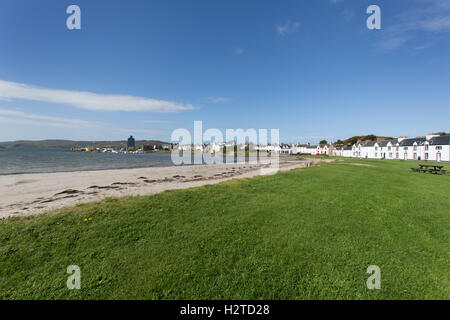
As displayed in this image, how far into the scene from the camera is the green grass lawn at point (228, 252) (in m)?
3.31

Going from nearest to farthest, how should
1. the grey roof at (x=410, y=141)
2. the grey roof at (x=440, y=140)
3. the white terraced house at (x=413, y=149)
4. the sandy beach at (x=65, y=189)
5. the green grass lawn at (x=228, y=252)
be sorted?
1. the green grass lawn at (x=228, y=252)
2. the sandy beach at (x=65, y=189)
3. the grey roof at (x=440, y=140)
4. the white terraced house at (x=413, y=149)
5. the grey roof at (x=410, y=141)

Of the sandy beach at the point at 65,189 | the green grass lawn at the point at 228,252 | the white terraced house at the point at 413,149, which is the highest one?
the white terraced house at the point at 413,149

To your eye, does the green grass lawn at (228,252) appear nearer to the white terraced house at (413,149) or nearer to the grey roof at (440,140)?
the grey roof at (440,140)

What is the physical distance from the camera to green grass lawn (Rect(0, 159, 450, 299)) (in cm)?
331

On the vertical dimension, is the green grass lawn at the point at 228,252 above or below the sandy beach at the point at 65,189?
above

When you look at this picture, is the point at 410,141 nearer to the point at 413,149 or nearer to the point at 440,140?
the point at 413,149

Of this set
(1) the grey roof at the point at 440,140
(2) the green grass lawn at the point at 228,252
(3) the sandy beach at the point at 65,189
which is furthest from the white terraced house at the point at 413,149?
(2) the green grass lawn at the point at 228,252

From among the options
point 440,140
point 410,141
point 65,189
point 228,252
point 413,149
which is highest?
point 410,141

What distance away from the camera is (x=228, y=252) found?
14.4ft

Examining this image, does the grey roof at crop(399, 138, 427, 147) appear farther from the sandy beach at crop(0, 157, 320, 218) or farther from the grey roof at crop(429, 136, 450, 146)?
the sandy beach at crop(0, 157, 320, 218)

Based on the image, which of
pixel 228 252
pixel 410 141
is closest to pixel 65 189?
pixel 228 252

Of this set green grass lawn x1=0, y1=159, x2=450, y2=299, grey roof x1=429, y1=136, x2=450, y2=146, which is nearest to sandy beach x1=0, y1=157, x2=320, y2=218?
green grass lawn x1=0, y1=159, x2=450, y2=299

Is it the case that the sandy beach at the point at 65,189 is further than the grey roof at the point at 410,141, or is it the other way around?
the grey roof at the point at 410,141
